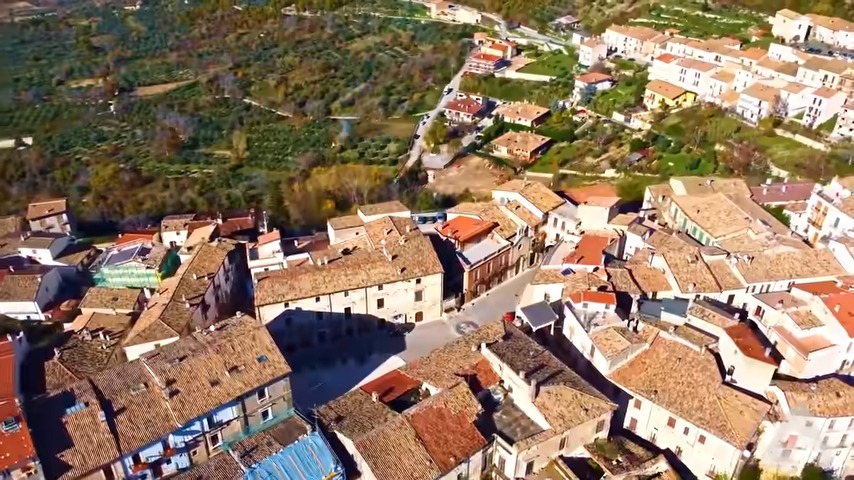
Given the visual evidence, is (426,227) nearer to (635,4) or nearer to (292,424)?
(292,424)

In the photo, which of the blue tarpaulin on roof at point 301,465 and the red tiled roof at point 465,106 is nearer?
the blue tarpaulin on roof at point 301,465

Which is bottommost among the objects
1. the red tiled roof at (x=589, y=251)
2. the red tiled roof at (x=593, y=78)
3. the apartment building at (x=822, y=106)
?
the red tiled roof at (x=589, y=251)

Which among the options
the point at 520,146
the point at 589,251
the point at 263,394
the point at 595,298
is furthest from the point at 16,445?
the point at 520,146

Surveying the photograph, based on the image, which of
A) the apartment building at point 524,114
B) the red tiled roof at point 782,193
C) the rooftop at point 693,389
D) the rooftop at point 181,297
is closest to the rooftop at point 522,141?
the apartment building at point 524,114

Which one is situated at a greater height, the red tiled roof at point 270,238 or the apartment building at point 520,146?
the red tiled roof at point 270,238

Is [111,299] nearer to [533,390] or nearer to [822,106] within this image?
[533,390]

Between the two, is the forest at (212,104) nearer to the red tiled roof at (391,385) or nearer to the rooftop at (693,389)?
the red tiled roof at (391,385)

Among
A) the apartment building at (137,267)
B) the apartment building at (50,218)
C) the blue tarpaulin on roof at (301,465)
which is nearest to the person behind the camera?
the blue tarpaulin on roof at (301,465)
